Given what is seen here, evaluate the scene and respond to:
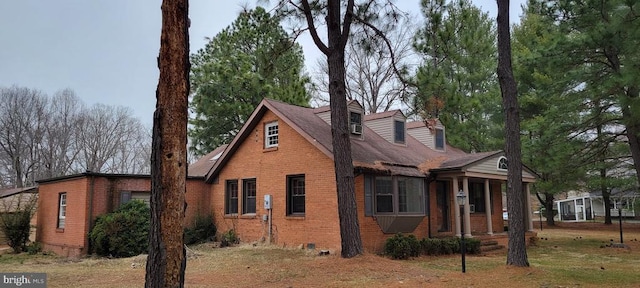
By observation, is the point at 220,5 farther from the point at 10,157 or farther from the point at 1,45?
the point at 10,157

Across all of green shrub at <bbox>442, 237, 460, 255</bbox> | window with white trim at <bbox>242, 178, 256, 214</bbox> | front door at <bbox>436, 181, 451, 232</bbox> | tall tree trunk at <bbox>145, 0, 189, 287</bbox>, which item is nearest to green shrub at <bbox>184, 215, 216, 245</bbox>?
window with white trim at <bbox>242, 178, 256, 214</bbox>

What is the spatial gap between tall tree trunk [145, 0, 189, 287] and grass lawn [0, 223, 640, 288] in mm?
4115

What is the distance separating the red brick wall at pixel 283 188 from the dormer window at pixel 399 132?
5.06 meters

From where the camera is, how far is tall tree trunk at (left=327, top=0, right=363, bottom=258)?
39.7 ft

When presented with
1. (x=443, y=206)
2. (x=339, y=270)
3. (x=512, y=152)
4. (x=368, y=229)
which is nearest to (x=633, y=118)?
(x=443, y=206)

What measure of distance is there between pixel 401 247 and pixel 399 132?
692 centimetres

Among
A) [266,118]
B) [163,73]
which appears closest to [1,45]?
[266,118]

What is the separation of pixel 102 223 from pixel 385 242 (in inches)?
360

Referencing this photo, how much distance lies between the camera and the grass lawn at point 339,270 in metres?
9.30

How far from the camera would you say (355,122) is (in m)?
17.4

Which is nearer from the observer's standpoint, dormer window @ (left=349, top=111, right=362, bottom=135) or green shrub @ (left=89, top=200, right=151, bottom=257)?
green shrub @ (left=89, top=200, right=151, bottom=257)

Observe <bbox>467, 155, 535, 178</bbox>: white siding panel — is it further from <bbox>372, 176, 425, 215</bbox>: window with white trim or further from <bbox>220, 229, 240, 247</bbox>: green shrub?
<bbox>220, 229, 240, 247</bbox>: green shrub

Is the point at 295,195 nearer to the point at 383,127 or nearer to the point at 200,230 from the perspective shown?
the point at 200,230

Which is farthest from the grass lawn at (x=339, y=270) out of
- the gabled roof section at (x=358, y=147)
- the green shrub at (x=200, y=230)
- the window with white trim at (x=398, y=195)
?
the gabled roof section at (x=358, y=147)
